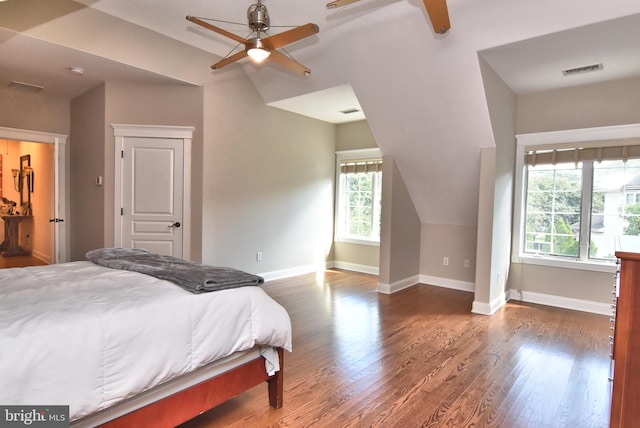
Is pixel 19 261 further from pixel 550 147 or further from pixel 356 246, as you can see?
pixel 550 147

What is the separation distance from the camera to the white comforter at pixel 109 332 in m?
1.28

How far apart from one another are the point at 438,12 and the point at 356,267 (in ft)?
15.3

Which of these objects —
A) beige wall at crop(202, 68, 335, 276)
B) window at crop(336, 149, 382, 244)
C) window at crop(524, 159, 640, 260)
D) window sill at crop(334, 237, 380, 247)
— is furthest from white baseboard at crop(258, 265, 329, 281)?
window at crop(524, 159, 640, 260)

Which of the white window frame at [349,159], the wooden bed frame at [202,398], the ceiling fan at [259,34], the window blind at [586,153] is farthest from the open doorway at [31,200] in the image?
the window blind at [586,153]

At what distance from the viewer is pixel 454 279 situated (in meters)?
5.31

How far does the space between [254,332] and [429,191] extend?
3802 mm

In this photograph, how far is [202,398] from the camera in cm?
180

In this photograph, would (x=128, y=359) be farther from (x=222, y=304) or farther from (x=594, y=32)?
(x=594, y=32)

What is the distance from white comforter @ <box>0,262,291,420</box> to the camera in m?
1.28

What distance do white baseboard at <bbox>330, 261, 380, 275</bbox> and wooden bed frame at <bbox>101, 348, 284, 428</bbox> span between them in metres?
4.05

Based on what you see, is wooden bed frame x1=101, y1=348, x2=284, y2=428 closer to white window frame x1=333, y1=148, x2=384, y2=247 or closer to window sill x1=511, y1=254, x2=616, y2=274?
window sill x1=511, y1=254, x2=616, y2=274

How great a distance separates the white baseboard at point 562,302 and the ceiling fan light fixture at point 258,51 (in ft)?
13.6

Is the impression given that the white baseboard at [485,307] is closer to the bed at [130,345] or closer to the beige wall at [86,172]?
the bed at [130,345]

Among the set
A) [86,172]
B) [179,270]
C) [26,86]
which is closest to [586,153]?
[179,270]
